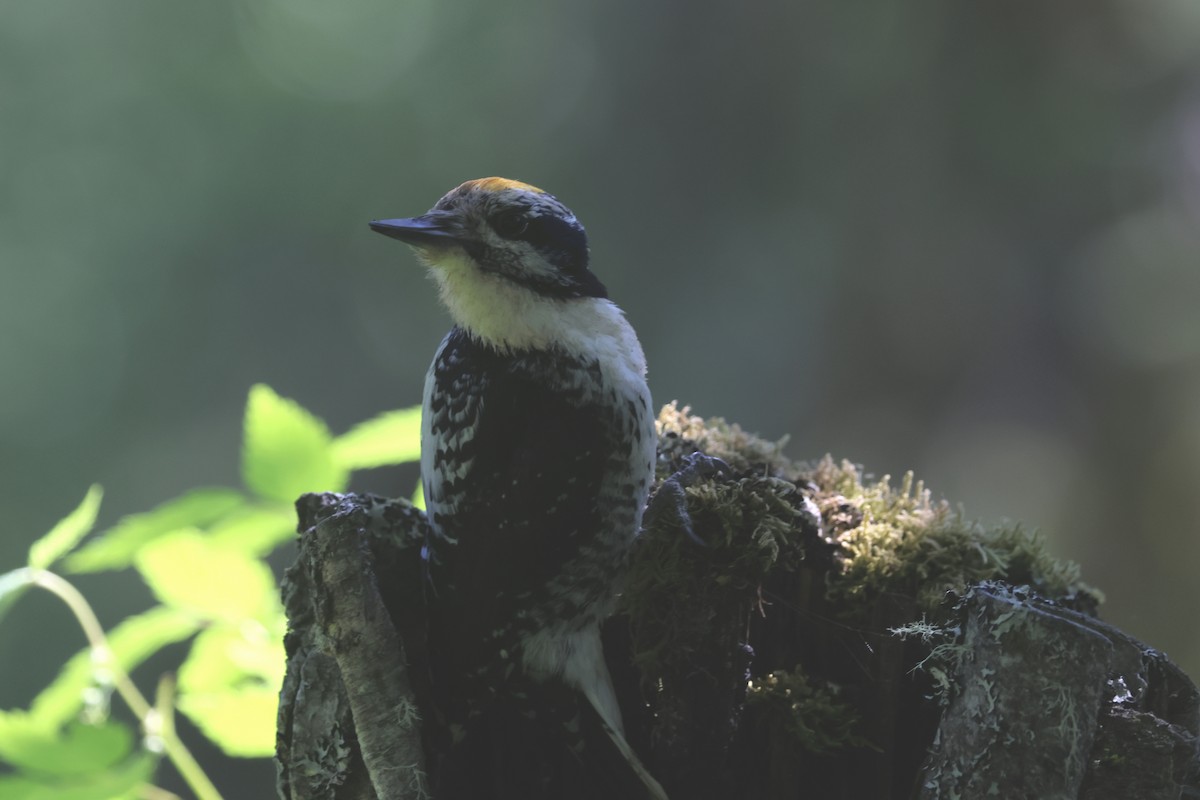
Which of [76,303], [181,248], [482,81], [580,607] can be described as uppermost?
[482,81]

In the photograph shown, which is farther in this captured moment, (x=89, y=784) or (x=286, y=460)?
(x=286, y=460)

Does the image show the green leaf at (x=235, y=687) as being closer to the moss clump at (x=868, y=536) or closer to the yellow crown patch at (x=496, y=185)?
the moss clump at (x=868, y=536)

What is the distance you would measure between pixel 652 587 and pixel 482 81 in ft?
20.5

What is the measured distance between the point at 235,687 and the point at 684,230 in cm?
522

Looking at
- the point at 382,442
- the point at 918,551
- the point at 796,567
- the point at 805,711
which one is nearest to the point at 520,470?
the point at 382,442

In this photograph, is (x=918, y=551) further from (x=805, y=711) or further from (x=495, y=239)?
(x=495, y=239)

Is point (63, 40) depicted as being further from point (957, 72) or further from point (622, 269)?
point (957, 72)

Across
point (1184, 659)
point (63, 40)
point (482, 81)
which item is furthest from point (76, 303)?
point (1184, 659)

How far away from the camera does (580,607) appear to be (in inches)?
71.2

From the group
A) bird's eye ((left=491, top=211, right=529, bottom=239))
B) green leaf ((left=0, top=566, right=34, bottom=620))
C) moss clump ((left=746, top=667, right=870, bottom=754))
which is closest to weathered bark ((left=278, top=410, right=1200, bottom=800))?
moss clump ((left=746, top=667, right=870, bottom=754))

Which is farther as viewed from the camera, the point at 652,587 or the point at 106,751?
the point at 652,587

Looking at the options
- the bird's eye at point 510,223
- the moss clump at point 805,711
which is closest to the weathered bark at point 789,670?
the moss clump at point 805,711

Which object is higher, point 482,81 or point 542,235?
point 482,81

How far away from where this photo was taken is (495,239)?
1893 mm
